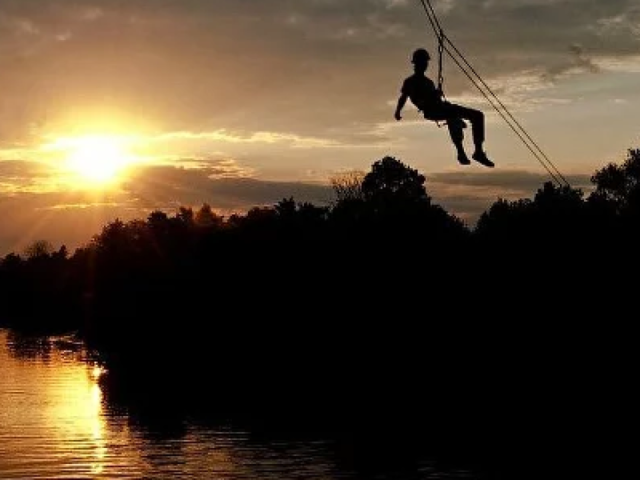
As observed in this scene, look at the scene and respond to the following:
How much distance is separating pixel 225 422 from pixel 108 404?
915cm

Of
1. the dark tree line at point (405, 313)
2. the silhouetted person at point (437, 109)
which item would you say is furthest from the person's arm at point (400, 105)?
the dark tree line at point (405, 313)

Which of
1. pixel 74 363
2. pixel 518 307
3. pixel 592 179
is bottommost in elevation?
pixel 74 363

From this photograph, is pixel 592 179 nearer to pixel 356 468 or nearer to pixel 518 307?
pixel 518 307

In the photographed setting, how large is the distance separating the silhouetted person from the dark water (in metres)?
15.8

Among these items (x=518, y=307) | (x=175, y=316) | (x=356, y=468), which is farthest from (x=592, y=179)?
(x=356, y=468)

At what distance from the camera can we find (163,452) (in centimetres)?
3566

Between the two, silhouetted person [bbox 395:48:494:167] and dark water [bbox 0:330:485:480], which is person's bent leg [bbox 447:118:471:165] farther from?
Answer: dark water [bbox 0:330:485:480]

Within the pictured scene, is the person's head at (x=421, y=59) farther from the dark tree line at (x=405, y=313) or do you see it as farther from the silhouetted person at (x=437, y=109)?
the dark tree line at (x=405, y=313)

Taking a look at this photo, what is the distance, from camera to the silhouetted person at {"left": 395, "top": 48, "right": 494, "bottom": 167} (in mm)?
17391

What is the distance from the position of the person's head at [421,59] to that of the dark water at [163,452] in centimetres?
1716

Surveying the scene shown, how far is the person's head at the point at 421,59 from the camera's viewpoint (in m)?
17.3

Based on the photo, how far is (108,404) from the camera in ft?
163

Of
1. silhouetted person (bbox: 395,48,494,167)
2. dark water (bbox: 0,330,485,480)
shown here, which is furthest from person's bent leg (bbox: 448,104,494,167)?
dark water (bbox: 0,330,485,480)

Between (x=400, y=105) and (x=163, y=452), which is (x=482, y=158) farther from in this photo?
(x=163, y=452)
